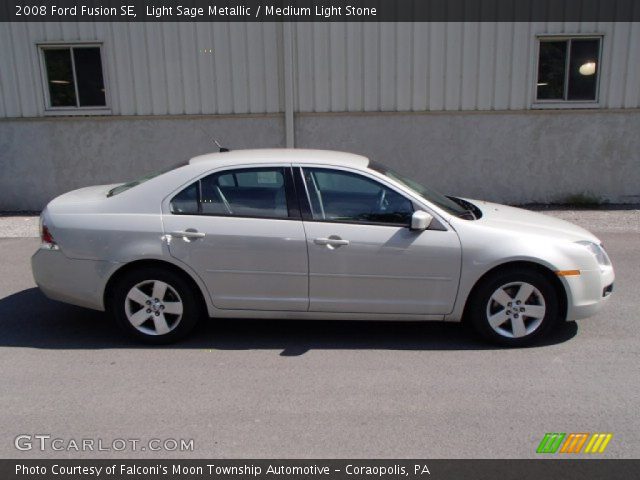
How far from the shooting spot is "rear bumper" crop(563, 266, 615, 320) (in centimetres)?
445

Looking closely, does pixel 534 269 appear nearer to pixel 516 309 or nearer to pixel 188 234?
pixel 516 309

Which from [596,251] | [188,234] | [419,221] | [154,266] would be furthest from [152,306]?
[596,251]

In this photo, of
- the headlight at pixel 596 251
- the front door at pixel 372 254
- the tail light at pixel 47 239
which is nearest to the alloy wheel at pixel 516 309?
the front door at pixel 372 254

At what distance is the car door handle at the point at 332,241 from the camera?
14.5 feet

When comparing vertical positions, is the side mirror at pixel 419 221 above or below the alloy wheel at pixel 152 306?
above

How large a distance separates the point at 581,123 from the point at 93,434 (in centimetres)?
974

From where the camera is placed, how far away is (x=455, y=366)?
426cm

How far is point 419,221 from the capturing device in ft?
14.3

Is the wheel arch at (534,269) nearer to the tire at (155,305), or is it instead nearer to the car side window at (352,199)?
the car side window at (352,199)

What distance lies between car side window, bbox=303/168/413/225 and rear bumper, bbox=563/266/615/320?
1395 mm

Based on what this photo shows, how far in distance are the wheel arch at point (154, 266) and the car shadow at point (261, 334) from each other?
0.39 m

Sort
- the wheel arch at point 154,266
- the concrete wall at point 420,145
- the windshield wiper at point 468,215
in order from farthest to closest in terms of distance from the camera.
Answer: the concrete wall at point 420,145
the windshield wiper at point 468,215
the wheel arch at point 154,266

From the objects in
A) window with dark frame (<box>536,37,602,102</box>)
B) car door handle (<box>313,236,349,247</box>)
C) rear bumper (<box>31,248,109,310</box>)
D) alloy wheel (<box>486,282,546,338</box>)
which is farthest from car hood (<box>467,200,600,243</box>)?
window with dark frame (<box>536,37,602,102</box>)
